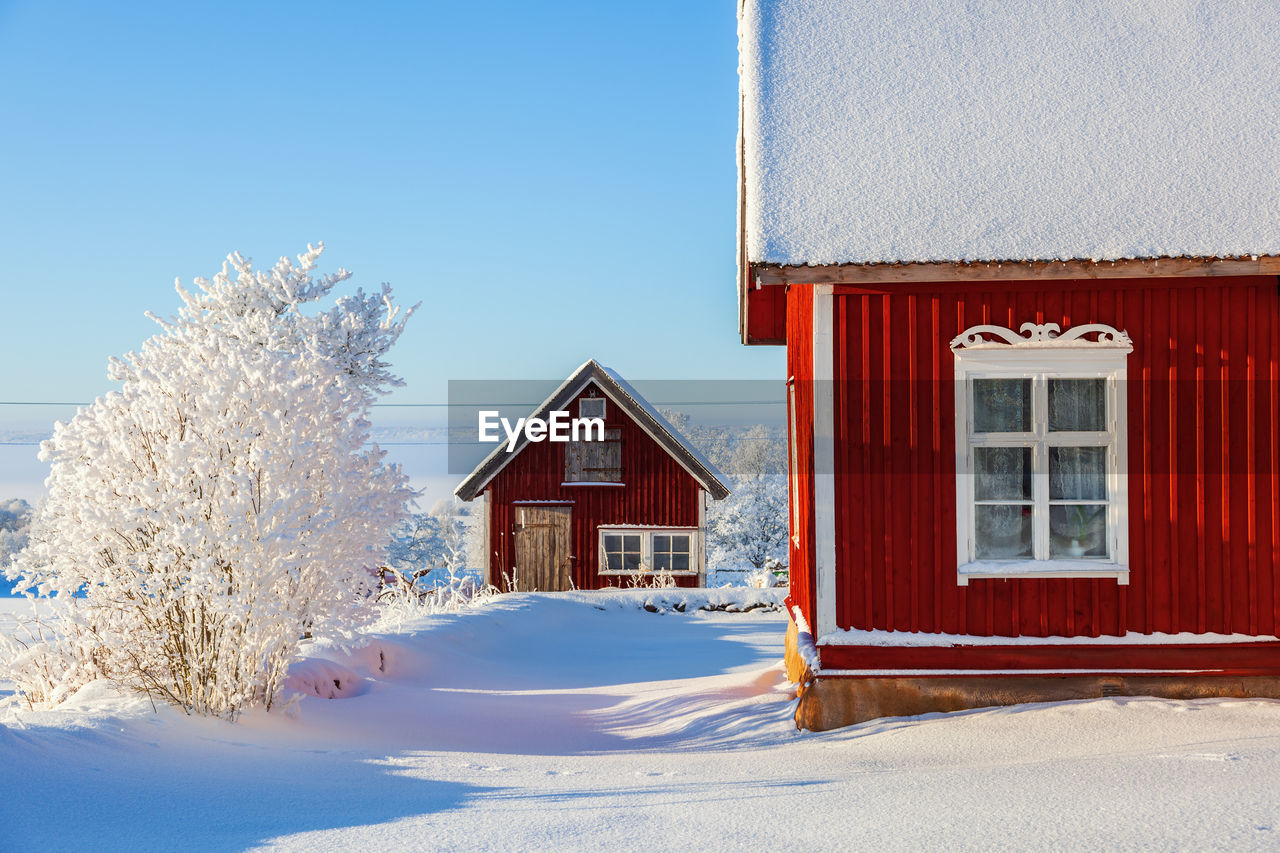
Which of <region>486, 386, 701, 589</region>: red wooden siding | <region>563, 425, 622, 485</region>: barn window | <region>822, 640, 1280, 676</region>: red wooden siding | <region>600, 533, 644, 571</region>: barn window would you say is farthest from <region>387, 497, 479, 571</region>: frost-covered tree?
<region>822, 640, 1280, 676</region>: red wooden siding

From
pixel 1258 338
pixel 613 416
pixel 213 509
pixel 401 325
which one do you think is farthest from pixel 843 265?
pixel 613 416

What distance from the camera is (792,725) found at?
748 centimetres

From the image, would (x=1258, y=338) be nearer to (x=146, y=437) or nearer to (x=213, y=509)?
(x=213, y=509)

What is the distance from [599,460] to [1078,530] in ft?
52.9

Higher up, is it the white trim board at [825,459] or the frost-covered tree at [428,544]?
the white trim board at [825,459]

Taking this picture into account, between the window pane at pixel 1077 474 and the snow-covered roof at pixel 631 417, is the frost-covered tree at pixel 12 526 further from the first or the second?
the window pane at pixel 1077 474

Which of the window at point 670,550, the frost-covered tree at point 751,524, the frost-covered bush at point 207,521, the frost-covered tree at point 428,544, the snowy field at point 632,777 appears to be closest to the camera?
the snowy field at point 632,777

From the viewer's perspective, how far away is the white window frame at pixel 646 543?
2294 cm

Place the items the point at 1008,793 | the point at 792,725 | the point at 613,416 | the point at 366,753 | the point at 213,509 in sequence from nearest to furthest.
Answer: the point at 1008,793 < the point at 366,753 < the point at 213,509 < the point at 792,725 < the point at 613,416

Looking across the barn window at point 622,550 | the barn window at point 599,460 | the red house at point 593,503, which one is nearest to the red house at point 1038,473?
the red house at point 593,503

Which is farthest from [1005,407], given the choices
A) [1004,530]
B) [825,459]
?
[825,459]

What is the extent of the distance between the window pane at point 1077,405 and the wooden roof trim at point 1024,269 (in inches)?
35.1

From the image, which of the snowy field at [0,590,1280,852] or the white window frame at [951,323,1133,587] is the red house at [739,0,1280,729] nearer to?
the white window frame at [951,323,1133,587]

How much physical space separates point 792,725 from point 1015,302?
3.69 meters
